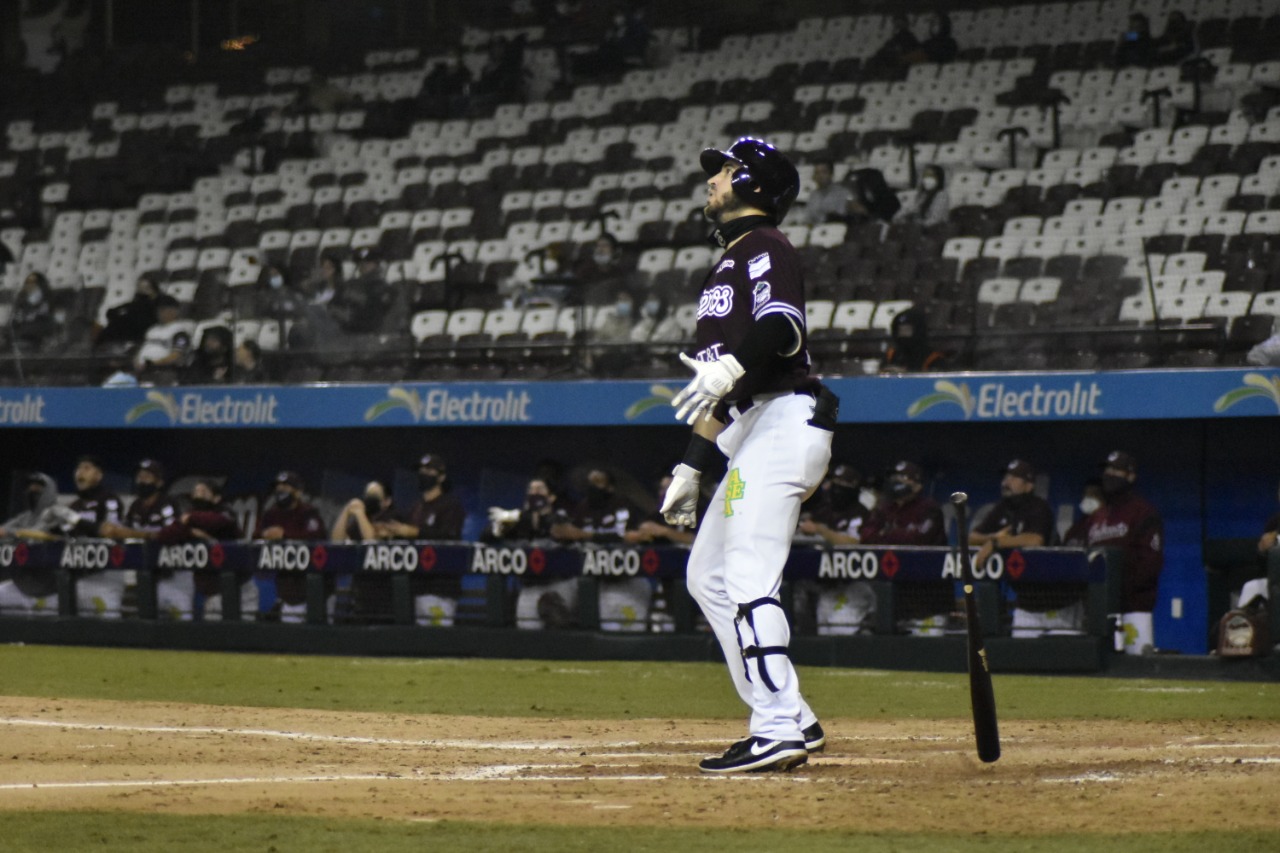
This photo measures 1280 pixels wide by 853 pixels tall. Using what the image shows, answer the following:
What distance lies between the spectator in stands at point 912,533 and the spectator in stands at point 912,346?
1022mm

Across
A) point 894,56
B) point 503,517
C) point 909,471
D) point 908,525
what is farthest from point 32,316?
point 894,56

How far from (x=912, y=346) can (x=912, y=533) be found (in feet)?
6.12

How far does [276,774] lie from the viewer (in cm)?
639

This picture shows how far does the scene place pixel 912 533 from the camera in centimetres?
1315

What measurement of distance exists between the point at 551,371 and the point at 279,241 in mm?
6651

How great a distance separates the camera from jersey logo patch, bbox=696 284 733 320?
6379 mm

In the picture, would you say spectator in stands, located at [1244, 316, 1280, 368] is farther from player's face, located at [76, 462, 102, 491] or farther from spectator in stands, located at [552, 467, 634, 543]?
player's face, located at [76, 462, 102, 491]

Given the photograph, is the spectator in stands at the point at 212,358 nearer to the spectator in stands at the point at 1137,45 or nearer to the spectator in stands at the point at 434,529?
the spectator in stands at the point at 434,529

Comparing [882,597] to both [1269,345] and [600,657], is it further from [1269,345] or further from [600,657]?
[1269,345]

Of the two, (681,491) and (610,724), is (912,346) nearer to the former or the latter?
(610,724)

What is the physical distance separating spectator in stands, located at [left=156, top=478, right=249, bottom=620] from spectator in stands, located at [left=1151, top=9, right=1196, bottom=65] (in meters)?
10.5

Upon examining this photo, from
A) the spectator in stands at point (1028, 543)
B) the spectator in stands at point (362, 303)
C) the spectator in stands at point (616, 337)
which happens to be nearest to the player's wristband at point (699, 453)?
the spectator in stands at point (1028, 543)

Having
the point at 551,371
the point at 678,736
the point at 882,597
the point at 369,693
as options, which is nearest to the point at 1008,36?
the point at 551,371

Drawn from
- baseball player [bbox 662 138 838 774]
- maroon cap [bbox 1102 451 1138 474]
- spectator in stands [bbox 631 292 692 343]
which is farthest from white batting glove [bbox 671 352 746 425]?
spectator in stands [bbox 631 292 692 343]
